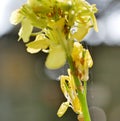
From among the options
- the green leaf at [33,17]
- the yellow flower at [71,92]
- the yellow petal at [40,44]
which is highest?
the green leaf at [33,17]

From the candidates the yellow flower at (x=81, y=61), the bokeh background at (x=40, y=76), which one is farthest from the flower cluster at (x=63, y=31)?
the bokeh background at (x=40, y=76)

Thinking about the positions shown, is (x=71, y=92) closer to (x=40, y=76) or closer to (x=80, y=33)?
(x=80, y=33)

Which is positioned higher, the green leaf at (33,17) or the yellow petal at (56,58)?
the green leaf at (33,17)

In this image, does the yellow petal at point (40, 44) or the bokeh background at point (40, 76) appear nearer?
the yellow petal at point (40, 44)

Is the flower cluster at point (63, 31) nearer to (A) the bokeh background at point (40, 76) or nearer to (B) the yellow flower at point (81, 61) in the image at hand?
(B) the yellow flower at point (81, 61)

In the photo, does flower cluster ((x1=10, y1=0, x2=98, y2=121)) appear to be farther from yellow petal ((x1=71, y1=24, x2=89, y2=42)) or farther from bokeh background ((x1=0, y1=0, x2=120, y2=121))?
bokeh background ((x1=0, y1=0, x2=120, y2=121))

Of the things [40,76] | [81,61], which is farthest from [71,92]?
[40,76]
